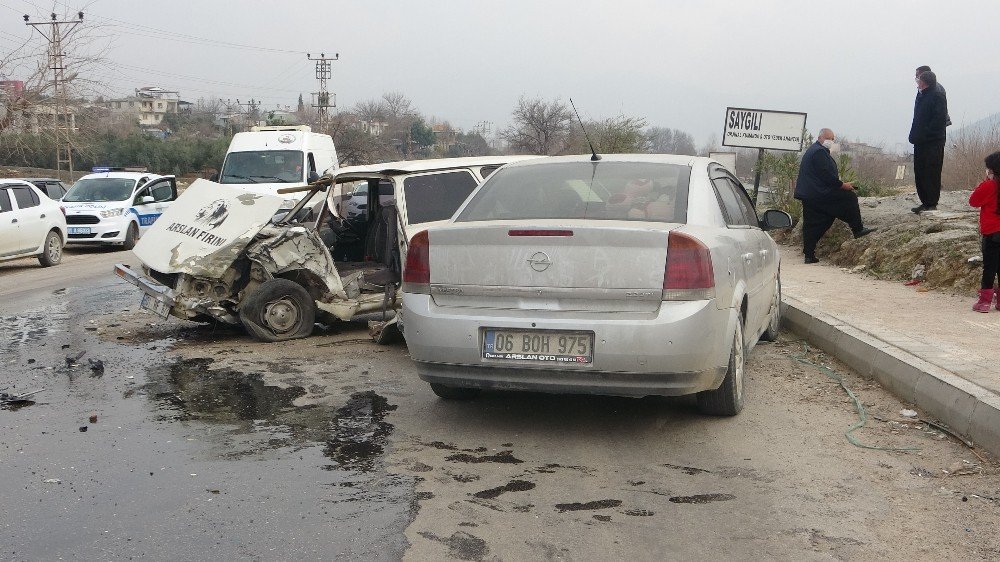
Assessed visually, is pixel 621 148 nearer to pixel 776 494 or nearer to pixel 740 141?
pixel 740 141

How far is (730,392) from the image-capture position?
5.66 m

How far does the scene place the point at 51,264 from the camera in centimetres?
1784

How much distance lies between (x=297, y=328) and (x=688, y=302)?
4.50 m

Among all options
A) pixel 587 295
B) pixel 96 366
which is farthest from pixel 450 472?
pixel 96 366

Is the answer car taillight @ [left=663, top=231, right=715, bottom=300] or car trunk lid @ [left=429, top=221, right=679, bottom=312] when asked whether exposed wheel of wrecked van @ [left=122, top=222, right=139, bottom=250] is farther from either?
car taillight @ [left=663, top=231, right=715, bottom=300]

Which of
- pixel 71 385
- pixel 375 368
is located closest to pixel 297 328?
pixel 375 368

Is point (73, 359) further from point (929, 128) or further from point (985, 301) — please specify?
point (929, 128)

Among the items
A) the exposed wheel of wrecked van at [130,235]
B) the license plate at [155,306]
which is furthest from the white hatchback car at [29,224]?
the license plate at [155,306]

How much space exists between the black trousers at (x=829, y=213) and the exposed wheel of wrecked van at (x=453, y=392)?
8146 millimetres

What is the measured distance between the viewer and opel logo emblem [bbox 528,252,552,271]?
515 centimetres

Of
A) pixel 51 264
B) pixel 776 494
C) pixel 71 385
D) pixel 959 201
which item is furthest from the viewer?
pixel 51 264

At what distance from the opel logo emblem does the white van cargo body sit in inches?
589

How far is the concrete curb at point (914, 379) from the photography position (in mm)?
5129

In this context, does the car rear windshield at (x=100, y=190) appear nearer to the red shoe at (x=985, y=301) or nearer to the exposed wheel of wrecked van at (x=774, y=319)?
the exposed wheel of wrecked van at (x=774, y=319)
